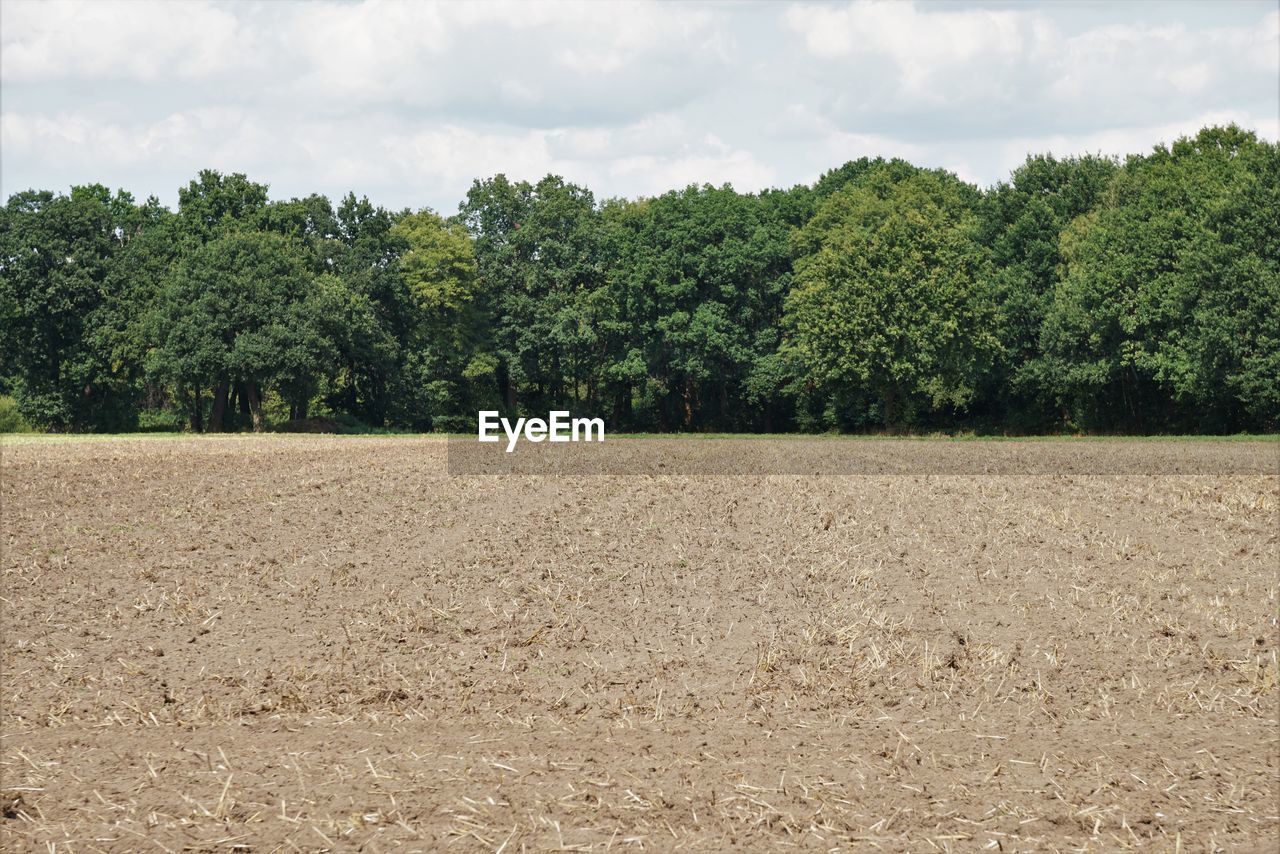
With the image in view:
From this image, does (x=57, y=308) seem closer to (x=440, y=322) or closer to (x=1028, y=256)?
(x=440, y=322)

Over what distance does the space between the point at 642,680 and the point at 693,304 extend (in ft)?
214

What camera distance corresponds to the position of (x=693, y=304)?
252 ft

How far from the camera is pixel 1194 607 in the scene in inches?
605

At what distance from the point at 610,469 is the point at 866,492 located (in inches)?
371

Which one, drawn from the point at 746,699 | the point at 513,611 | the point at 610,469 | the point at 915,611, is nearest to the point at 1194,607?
the point at 915,611

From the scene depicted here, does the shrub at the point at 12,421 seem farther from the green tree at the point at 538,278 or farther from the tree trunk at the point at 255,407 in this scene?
the green tree at the point at 538,278

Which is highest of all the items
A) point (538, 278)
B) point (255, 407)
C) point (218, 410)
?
point (538, 278)

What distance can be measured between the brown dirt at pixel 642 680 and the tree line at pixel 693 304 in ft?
135

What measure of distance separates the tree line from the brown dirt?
4107cm

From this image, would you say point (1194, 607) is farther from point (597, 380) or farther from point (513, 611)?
point (597, 380)

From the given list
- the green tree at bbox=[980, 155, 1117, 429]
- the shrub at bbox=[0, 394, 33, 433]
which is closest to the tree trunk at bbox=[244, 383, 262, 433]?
the shrub at bbox=[0, 394, 33, 433]

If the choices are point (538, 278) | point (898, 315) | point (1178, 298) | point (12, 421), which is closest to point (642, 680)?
point (1178, 298)

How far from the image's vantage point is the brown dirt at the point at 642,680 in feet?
28.4

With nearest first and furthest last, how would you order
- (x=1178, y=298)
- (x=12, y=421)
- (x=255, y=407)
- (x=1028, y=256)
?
(x=1178, y=298)
(x=1028, y=256)
(x=255, y=407)
(x=12, y=421)
